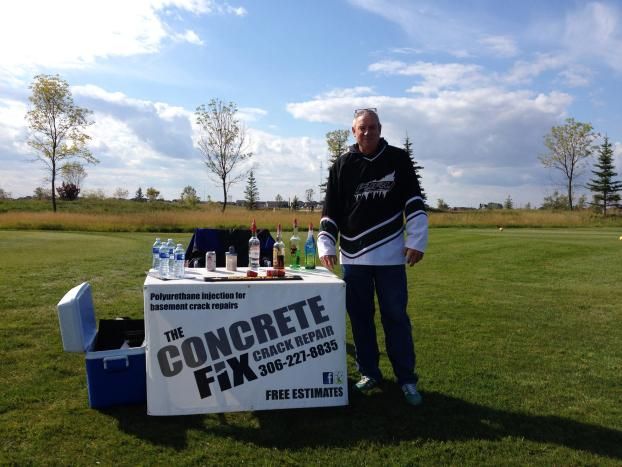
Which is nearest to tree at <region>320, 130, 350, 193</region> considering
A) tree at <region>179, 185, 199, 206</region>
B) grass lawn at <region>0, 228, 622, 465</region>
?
tree at <region>179, 185, 199, 206</region>

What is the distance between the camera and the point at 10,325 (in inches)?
233

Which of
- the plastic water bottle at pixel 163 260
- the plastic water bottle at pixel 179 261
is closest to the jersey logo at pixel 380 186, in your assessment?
the plastic water bottle at pixel 179 261

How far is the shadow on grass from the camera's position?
3.25 metres

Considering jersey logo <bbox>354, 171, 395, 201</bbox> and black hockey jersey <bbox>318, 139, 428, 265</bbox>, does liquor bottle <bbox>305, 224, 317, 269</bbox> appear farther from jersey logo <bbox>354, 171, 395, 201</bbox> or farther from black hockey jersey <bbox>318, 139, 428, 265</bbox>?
jersey logo <bbox>354, 171, 395, 201</bbox>

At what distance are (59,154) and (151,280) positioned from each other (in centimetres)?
3501

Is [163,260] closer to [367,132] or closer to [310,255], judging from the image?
[310,255]

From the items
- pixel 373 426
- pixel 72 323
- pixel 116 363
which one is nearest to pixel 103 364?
pixel 116 363

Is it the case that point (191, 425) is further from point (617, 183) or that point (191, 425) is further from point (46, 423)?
point (617, 183)

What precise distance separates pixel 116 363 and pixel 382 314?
2.07m

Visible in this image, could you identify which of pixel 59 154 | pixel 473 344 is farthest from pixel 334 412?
pixel 59 154

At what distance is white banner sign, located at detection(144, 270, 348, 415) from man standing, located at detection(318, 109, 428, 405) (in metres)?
0.35

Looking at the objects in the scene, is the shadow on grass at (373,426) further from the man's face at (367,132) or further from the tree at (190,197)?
the tree at (190,197)

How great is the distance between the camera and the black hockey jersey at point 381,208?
3.88m

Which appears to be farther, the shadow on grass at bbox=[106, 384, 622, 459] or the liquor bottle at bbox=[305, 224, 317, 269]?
the liquor bottle at bbox=[305, 224, 317, 269]
